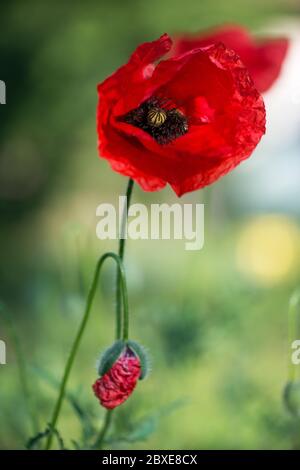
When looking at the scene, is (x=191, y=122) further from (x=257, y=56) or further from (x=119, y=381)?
(x=257, y=56)

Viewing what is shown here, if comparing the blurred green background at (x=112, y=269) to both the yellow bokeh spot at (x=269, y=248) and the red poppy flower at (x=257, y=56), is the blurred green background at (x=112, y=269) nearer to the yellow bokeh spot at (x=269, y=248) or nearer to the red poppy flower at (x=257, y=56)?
the yellow bokeh spot at (x=269, y=248)

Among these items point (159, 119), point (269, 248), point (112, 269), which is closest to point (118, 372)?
point (159, 119)

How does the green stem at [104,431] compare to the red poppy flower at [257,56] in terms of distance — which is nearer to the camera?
the green stem at [104,431]

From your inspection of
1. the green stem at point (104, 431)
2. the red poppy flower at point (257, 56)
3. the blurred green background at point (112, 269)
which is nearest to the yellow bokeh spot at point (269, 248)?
the blurred green background at point (112, 269)

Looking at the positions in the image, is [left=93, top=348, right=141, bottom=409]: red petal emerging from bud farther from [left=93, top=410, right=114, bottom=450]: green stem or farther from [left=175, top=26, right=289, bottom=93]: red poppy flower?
[left=175, top=26, right=289, bottom=93]: red poppy flower

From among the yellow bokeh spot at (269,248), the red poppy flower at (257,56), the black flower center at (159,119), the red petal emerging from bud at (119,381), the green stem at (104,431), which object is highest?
the red poppy flower at (257,56)

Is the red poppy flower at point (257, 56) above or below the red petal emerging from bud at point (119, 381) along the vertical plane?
above
